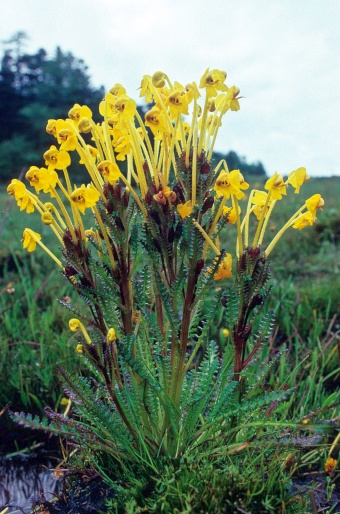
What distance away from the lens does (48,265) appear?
3699 millimetres

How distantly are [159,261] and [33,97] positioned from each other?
31728 mm

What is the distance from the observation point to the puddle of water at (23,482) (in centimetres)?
144

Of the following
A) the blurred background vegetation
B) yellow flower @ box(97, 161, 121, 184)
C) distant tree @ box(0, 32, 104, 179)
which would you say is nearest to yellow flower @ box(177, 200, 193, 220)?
yellow flower @ box(97, 161, 121, 184)

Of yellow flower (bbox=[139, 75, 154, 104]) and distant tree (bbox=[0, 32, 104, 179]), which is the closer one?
yellow flower (bbox=[139, 75, 154, 104])

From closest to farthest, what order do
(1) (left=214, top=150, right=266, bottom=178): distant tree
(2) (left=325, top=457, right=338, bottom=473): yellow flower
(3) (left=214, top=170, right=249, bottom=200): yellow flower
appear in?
(3) (left=214, top=170, right=249, bottom=200): yellow flower, (2) (left=325, top=457, right=338, bottom=473): yellow flower, (1) (left=214, top=150, right=266, bottom=178): distant tree

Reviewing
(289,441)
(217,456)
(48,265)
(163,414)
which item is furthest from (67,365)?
(48,265)

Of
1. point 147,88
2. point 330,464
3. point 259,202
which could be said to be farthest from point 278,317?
point 147,88

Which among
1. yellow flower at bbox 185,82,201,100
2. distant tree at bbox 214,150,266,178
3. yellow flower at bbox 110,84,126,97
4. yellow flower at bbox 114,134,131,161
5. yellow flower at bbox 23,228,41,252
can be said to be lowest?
yellow flower at bbox 23,228,41,252

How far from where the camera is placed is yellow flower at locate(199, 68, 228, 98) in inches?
40.9

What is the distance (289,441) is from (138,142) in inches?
31.3

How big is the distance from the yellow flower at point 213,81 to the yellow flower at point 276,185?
0.23m

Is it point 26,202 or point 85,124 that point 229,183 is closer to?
point 85,124

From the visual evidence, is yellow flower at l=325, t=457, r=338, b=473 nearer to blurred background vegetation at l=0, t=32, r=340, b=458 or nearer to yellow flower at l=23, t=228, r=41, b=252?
blurred background vegetation at l=0, t=32, r=340, b=458

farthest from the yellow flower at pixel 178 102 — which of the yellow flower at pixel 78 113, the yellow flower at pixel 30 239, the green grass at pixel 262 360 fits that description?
the green grass at pixel 262 360
